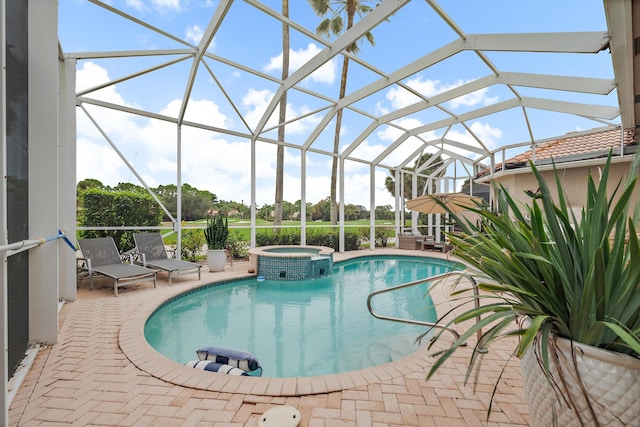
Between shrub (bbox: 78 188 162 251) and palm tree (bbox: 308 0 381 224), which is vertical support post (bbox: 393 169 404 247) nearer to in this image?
palm tree (bbox: 308 0 381 224)

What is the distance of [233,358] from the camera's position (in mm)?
3141

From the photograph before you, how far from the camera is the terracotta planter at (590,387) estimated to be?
1.23m

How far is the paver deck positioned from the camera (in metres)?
2.21

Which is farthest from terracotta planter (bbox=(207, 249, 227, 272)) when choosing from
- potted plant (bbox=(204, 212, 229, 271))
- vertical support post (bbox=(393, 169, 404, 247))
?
vertical support post (bbox=(393, 169, 404, 247))

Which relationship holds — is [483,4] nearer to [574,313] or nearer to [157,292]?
[574,313]

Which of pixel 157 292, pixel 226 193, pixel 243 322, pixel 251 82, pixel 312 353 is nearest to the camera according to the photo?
pixel 312 353

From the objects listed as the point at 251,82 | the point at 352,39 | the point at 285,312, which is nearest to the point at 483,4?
the point at 352,39

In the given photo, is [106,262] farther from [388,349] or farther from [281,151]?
[281,151]

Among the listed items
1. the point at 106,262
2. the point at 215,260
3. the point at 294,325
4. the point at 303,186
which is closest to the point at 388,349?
the point at 294,325

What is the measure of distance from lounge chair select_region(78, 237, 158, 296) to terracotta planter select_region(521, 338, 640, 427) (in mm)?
6666

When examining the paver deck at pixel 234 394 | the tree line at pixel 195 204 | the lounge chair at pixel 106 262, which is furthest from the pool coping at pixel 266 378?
the tree line at pixel 195 204

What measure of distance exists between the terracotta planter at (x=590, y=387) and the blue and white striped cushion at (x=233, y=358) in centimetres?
249

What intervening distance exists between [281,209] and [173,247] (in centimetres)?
497

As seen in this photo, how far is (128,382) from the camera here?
273cm
